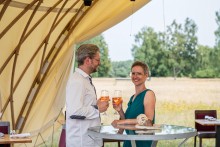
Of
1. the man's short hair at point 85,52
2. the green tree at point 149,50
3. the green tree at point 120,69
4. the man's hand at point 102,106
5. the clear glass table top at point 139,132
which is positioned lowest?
the clear glass table top at point 139,132

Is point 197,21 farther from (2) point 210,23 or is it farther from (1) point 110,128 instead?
(1) point 110,128

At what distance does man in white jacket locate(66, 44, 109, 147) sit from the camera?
3.93m

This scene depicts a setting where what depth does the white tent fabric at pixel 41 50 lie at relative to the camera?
7520mm

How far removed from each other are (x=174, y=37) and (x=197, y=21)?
1190 mm

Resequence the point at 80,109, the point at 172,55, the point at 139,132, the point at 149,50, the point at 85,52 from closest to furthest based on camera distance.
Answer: the point at 139,132
the point at 80,109
the point at 85,52
the point at 172,55
the point at 149,50

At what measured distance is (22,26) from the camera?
7574 millimetres

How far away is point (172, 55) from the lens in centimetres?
1705

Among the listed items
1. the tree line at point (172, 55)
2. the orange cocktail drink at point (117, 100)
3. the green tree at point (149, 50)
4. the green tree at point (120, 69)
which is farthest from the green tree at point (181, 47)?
the orange cocktail drink at point (117, 100)

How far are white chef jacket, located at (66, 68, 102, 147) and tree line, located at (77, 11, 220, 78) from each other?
502 inches

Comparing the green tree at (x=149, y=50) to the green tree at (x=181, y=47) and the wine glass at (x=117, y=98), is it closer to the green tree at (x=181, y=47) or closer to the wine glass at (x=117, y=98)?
the green tree at (x=181, y=47)

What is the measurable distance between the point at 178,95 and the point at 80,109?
12.4 meters

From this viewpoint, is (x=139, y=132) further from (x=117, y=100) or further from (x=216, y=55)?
(x=216, y=55)

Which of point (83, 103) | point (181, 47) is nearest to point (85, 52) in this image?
point (83, 103)

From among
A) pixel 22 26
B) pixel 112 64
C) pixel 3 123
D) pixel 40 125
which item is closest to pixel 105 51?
pixel 112 64
